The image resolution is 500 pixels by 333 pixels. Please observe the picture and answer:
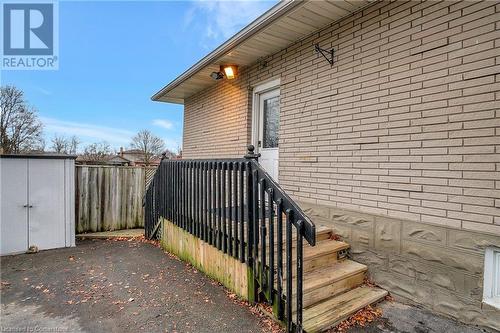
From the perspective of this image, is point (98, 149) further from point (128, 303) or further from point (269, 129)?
point (128, 303)

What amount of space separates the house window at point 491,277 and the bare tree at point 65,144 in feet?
91.9

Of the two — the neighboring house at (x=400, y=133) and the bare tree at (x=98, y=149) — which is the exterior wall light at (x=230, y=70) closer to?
the neighboring house at (x=400, y=133)

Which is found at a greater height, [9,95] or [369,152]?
[9,95]

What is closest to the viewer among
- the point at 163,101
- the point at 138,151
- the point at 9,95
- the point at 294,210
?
the point at 294,210

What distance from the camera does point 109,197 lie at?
6.46 meters

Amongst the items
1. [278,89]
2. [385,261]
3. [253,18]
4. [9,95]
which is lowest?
[385,261]

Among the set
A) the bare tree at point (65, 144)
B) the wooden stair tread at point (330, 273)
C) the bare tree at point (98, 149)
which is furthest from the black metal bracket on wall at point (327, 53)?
the bare tree at point (65, 144)

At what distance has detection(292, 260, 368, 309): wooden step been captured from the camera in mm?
2602

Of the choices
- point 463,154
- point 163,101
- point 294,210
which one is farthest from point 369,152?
point 163,101

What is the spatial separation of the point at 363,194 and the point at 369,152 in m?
0.51

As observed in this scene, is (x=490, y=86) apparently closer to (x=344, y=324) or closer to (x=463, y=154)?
(x=463, y=154)

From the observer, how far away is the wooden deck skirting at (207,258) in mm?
2967

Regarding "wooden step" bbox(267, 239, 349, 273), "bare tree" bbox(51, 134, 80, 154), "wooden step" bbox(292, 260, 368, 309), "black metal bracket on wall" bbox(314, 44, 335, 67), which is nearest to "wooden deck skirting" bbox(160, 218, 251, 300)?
"wooden step" bbox(267, 239, 349, 273)

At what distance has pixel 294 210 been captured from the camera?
7.38 ft
